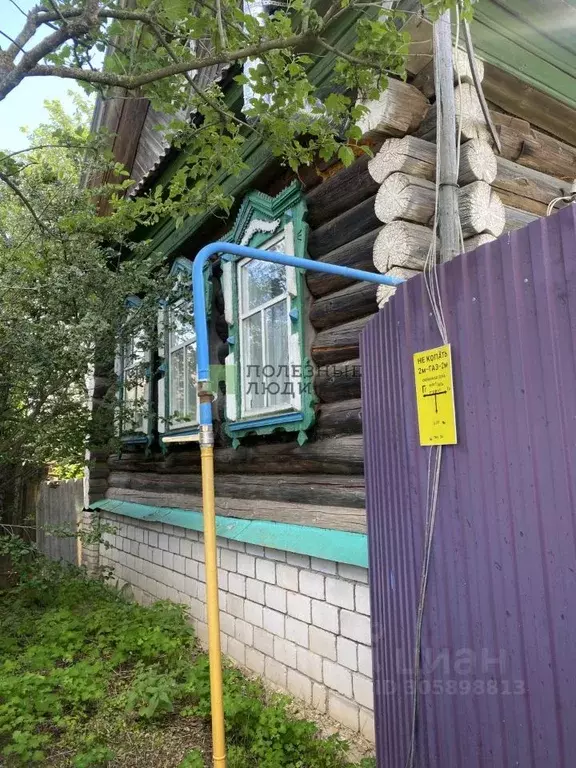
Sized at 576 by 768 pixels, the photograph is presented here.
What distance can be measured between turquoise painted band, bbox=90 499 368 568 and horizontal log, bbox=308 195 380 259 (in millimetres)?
1852

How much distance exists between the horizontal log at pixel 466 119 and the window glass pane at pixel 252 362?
6.25ft

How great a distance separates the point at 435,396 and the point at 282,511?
99.8 inches

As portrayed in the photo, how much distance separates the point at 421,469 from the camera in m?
1.79

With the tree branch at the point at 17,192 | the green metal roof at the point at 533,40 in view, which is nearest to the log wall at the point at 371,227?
the green metal roof at the point at 533,40

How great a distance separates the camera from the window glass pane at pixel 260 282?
4387 millimetres

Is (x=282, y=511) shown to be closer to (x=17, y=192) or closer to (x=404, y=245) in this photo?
(x=404, y=245)

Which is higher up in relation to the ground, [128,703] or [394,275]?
[394,275]

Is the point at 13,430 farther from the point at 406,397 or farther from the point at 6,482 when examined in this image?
the point at 406,397

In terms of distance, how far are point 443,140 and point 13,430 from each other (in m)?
4.47

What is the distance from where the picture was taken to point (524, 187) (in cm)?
352

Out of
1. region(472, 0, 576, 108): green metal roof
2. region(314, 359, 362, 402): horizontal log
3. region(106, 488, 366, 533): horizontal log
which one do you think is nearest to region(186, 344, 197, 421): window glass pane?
region(106, 488, 366, 533): horizontal log

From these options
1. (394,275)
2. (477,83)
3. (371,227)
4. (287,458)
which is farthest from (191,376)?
(477,83)

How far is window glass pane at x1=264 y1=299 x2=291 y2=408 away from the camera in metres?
4.15

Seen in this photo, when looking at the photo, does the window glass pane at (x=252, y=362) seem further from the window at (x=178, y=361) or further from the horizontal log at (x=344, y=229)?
the window at (x=178, y=361)
